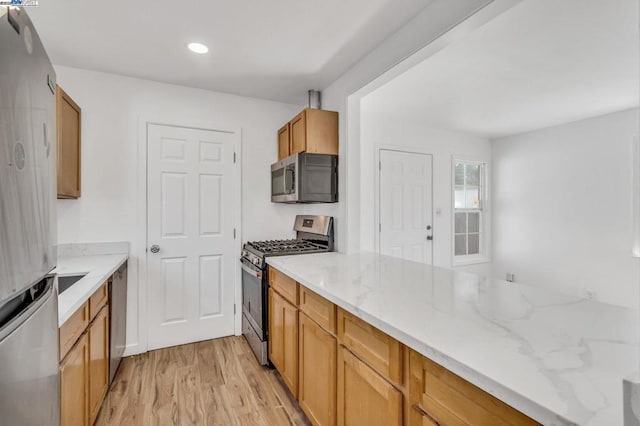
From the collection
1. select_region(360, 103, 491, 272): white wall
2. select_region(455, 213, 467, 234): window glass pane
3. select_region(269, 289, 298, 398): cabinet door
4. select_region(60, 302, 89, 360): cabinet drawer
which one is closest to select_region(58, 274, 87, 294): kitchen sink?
select_region(60, 302, 89, 360): cabinet drawer

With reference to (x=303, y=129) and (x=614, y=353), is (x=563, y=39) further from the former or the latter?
(x=614, y=353)

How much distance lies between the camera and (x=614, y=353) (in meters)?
0.77

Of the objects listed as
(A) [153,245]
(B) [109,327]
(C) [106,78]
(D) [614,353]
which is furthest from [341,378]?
(C) [106,78]

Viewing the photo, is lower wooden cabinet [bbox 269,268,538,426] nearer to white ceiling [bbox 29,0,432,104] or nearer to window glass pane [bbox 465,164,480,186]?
white ceiling [bbox 29,0,432,104]

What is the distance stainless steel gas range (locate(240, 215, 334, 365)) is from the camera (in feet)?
7.73

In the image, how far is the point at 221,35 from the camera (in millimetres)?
2027

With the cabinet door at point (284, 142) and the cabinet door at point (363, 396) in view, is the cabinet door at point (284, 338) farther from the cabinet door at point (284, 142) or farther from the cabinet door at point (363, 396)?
the cabinet door at point (284, 142)

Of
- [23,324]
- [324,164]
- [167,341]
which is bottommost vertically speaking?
[167,341]

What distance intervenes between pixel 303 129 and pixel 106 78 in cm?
172

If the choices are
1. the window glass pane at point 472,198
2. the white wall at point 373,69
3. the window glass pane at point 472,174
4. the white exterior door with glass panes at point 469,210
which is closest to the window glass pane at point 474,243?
the white exterior door with glass panes at point 469,210

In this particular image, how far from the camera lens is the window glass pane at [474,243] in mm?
4648

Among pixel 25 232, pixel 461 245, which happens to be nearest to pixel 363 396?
pixel 25 232

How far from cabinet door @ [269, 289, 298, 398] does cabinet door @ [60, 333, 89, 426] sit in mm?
1066

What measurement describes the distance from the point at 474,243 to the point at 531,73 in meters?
2.78
